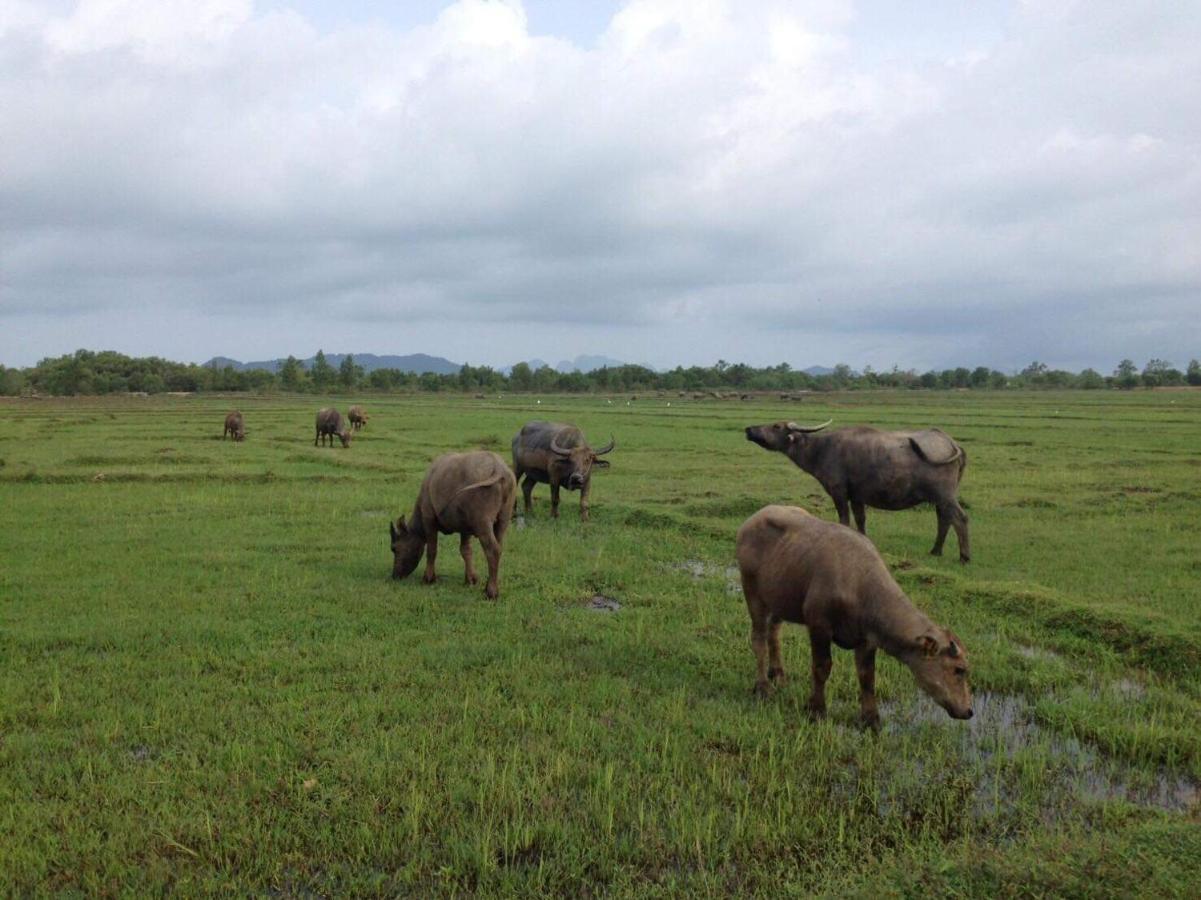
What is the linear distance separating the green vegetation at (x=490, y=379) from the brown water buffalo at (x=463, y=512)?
71725 millimetres

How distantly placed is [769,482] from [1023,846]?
12639mm

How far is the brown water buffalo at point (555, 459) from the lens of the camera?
12.0 meters

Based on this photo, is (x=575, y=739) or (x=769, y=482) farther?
(x=769, y=482)

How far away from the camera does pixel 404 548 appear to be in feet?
27.3

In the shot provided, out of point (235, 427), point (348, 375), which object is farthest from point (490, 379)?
point (235, 427)

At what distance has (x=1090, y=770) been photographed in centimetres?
437

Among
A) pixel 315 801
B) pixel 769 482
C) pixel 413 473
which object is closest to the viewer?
pixel 315 801

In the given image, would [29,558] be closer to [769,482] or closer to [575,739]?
[575,739]

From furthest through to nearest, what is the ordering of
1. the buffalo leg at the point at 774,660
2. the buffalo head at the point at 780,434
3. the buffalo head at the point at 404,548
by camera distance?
1. the buffalo head at the point at 780,434
2. the buffalo head at the point at 404,548
3. the buffalo leg at the point at 774,660

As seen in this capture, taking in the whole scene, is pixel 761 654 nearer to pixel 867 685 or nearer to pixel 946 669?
pixel 867 685

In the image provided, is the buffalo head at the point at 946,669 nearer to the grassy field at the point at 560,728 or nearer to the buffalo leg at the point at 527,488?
the grassy field at the point at 560,728

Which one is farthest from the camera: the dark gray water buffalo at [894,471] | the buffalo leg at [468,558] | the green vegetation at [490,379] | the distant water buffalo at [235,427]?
the green vegetation at [490,379]

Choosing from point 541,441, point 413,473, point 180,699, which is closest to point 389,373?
point 413,473

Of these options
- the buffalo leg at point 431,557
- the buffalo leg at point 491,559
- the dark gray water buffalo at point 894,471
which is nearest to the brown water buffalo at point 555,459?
the dark gray water buffalo at point 894,471
